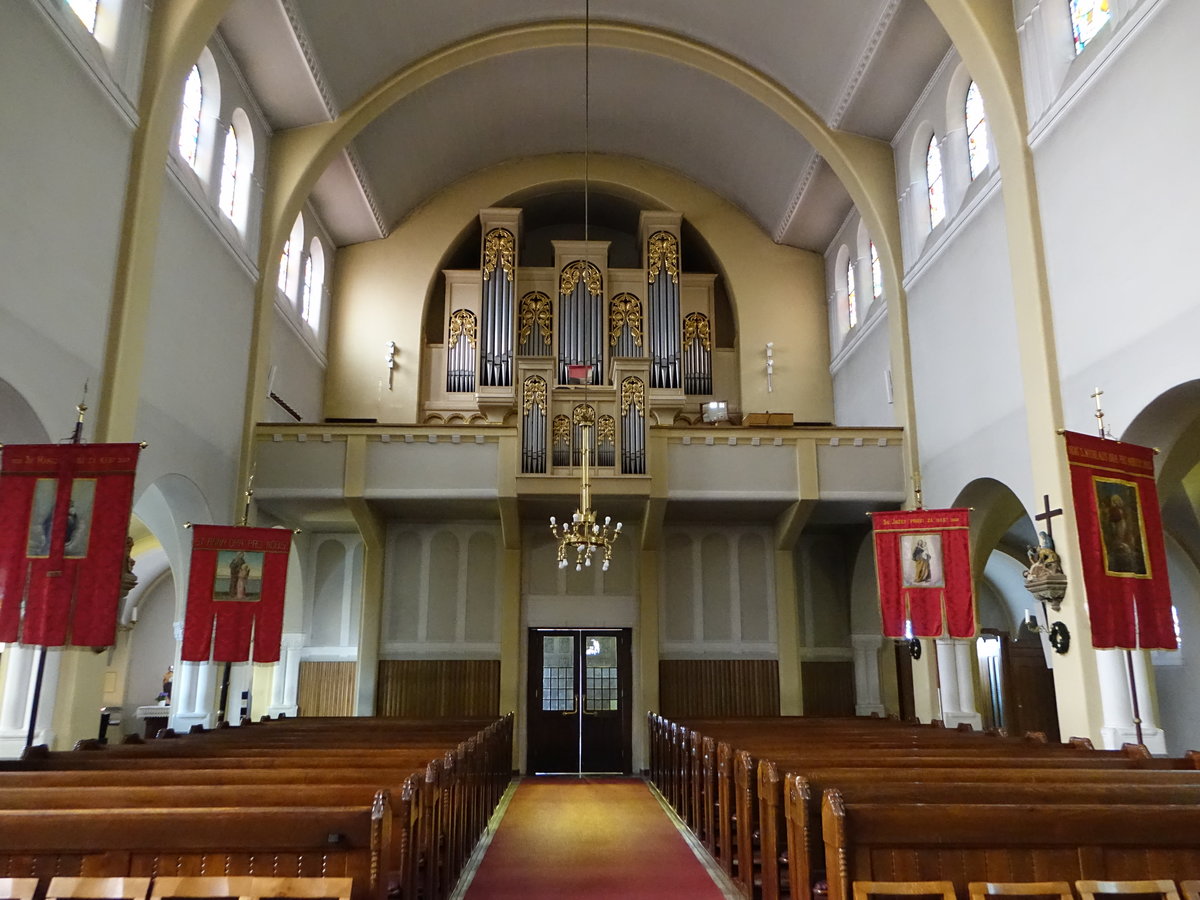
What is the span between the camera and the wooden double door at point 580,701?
14.3m

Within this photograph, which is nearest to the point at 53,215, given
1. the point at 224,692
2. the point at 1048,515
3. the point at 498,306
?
the point at 224,692

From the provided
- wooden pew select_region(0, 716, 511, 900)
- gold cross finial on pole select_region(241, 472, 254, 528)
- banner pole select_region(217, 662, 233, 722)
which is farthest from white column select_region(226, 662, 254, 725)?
wooden pew select_region(0, 716, 511, 900)

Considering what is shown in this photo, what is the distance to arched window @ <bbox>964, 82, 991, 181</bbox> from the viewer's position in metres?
10.8

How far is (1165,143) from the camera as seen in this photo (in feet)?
24.1

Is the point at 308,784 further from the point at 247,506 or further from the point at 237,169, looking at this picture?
the point at 237,169

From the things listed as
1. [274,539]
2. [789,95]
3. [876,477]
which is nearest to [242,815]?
[274,539]

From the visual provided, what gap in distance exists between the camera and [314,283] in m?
15.5

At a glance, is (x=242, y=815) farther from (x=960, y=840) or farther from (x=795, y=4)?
(x=795, y=4)

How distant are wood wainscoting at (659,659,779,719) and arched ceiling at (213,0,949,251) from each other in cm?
741

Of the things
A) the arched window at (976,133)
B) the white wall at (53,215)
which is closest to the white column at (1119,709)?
the arched window at (976,133)

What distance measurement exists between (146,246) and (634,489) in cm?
642

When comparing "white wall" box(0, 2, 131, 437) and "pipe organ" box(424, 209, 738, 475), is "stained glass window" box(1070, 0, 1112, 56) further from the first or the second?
"white wall" box(0, 2, 131, 437)

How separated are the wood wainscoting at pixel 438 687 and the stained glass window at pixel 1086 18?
10988 millimetres

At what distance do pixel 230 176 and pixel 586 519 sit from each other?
21.5ft
